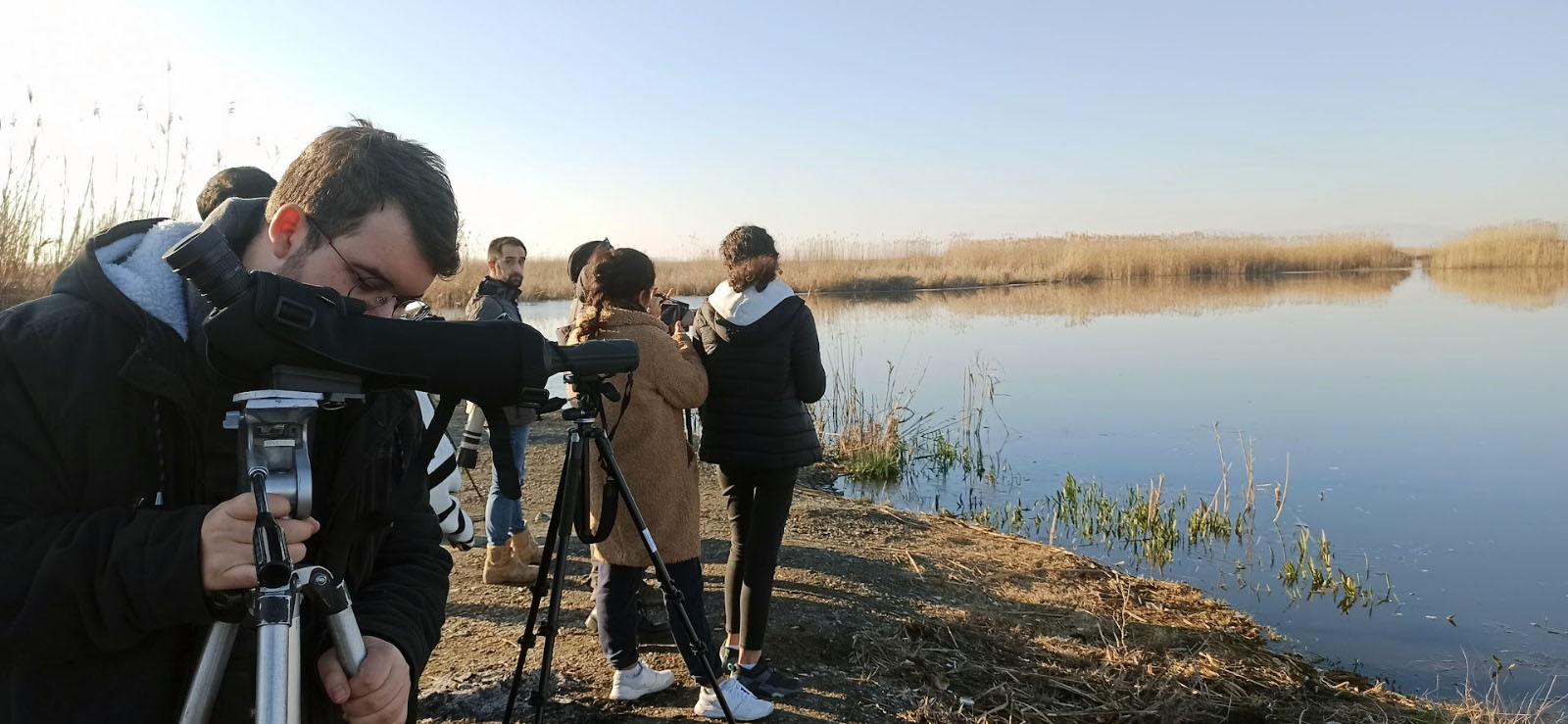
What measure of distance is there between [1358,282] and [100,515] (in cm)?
3425

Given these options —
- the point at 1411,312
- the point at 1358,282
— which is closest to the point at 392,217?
the point at 1411,312

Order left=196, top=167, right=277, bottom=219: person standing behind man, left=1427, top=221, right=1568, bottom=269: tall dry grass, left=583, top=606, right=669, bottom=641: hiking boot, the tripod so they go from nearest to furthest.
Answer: the tripod, left=196, top=167, right=277, bottom=219: person standing behind man, left=583, top=606, right=669, bottom=641: hiking boot, left=1427, top=221, right=1568, bottom=269: tall dry grass

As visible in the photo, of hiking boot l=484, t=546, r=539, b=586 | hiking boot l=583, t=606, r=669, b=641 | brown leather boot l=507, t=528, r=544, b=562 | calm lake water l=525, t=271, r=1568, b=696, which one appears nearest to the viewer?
hiking boot l=583, t=606, r=669, b=641

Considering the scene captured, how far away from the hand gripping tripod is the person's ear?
24 centimetres

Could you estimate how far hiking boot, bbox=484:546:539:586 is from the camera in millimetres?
4207

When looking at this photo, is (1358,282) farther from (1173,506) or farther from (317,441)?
(317,441)

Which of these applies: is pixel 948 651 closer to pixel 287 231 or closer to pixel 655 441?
pixel 655 441

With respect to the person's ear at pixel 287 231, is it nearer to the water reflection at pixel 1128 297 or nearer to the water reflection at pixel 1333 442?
the water reflection at pixel 1333 442

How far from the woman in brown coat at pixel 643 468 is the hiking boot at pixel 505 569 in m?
1.25

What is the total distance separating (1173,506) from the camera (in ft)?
22.4

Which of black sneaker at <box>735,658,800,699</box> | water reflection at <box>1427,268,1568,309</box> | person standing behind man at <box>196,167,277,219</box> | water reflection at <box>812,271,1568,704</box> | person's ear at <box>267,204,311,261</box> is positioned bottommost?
water reflection at <box>812,271,1568,704</box>

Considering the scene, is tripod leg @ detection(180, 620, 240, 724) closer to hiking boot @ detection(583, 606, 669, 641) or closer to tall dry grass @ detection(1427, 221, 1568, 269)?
hiking boot @ detection(583, 606, 669, 641)

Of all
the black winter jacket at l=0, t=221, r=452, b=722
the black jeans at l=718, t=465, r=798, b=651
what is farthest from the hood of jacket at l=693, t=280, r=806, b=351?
the black winter jacket at l=0, t=221, r=452, b=722

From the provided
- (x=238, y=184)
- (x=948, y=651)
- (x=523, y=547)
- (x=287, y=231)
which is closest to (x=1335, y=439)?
(x=948, y=651)
